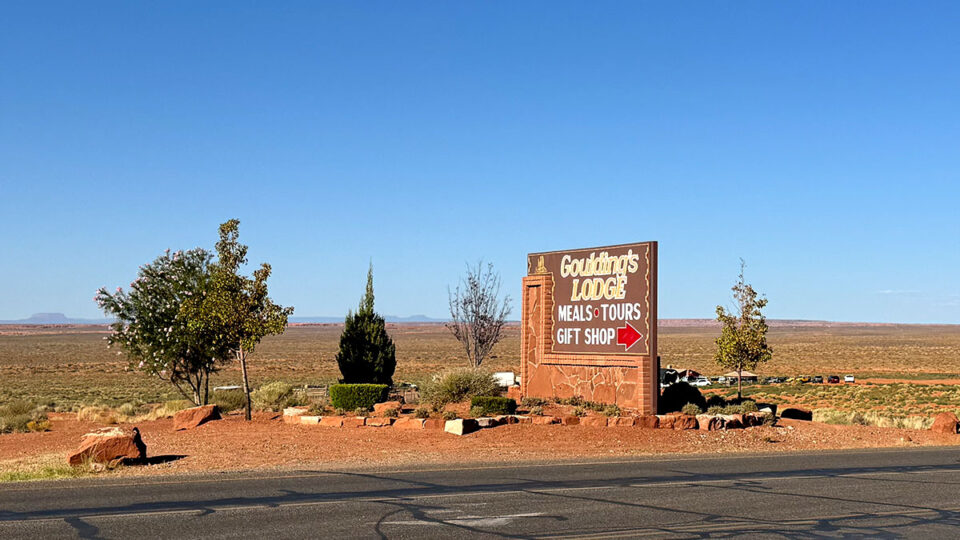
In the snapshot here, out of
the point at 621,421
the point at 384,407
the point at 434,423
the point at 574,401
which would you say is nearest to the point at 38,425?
the point at 384,407

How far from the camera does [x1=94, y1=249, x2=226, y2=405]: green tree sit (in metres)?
28.9

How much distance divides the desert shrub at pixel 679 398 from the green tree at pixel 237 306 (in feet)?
36.3

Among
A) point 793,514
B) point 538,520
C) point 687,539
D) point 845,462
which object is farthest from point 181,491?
point 845,462

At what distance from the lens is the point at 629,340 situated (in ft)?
78.5

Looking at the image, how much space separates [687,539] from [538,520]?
1.86 m

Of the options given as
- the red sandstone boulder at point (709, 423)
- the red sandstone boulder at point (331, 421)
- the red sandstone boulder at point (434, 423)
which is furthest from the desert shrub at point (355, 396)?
the red sandstone boulder at point (709, 423)

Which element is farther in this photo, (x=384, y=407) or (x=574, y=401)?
(x=574, y=401)

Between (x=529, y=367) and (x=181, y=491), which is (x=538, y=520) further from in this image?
(x=529, y=367)

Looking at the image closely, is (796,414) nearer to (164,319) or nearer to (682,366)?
(164,319)

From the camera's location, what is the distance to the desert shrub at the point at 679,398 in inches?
1013

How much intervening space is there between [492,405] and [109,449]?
10.00 meters

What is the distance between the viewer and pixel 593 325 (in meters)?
25.2

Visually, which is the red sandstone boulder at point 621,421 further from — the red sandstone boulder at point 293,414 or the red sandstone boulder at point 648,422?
the red sandstone boulder at point 293,414

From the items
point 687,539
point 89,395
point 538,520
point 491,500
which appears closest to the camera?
point 687,539
